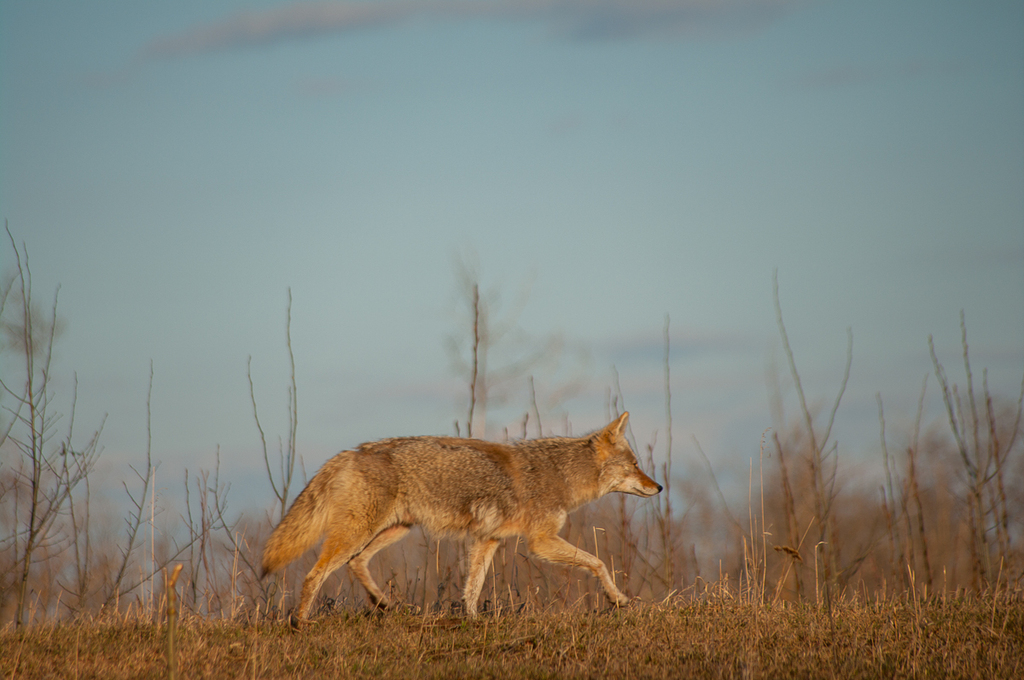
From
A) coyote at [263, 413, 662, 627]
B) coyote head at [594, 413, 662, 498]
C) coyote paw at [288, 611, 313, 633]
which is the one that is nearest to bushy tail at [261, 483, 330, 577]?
coyote at [263, 413, 662, 627]

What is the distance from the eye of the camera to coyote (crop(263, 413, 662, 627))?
794cm

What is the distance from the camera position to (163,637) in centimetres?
697

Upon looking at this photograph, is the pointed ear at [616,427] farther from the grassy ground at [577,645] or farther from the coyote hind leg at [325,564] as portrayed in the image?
the coyote hind leg at [325,564]

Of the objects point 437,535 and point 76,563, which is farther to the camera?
point 76,563

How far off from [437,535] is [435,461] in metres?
0.74

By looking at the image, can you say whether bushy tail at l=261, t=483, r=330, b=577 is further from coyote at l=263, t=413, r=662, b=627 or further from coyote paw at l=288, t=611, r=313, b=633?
coyote paw at l=288, t=611, r=313, b=633

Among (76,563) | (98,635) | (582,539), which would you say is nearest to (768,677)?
(98,635)

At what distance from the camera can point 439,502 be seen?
841 cm

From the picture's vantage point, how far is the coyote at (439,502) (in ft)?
26.0

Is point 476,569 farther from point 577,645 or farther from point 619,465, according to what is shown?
point 619,465

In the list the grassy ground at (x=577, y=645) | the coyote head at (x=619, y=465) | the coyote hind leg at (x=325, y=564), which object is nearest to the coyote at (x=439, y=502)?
the coyote hind leg at (x=325, y=564)

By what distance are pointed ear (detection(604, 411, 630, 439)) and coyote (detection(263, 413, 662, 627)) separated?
1.38 feet

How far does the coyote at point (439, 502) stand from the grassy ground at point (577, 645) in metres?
0.63

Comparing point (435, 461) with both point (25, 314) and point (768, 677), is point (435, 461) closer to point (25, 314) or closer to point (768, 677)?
point (768, 677)
